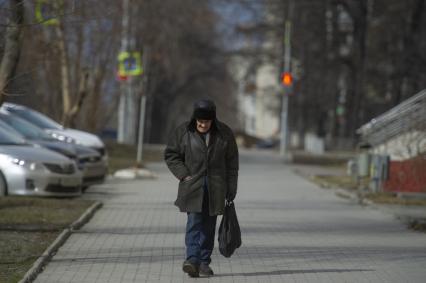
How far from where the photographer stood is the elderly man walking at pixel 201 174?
381 inches

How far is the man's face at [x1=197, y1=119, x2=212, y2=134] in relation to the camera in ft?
31.8

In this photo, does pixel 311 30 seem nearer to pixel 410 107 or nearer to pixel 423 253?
pixel 410 107

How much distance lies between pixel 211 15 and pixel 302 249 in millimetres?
43429

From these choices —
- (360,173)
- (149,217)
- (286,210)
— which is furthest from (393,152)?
(149,217)

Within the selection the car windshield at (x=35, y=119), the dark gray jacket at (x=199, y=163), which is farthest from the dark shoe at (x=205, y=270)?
the car windshield at (x=35, y=119)

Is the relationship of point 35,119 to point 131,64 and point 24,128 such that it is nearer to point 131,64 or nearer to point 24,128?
point 24,128

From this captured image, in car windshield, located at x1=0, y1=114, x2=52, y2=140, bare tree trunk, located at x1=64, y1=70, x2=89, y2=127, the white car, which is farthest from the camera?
bare tree trunk, located at x1=64, y1=70, x2=89, y2=127

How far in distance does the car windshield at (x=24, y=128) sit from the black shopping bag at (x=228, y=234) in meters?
11.8

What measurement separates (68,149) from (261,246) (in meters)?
8.33

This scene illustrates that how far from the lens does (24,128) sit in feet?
70.6

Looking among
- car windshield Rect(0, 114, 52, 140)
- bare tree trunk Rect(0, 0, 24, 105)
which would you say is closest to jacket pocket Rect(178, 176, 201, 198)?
bare tree trunk Rect(0, 0, 24, 105)

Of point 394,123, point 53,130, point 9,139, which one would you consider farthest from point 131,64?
point 9,139

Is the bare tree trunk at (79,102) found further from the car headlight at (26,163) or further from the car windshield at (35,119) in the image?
the car headlight at (26,163)

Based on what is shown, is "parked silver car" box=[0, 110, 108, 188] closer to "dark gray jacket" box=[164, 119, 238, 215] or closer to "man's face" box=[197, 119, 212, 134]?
"dark gray jacket" box=[164, 119, 238, 215]
